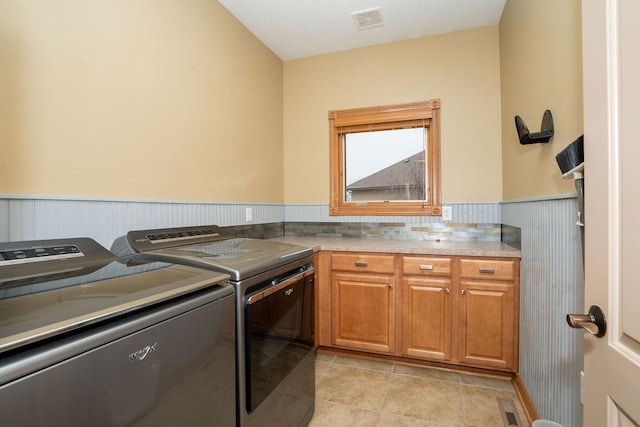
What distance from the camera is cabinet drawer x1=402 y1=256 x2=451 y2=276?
2180mm

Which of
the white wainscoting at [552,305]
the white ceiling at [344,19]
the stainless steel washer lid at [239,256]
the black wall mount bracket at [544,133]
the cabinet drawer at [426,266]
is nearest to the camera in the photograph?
the stainless steel washer lid at [239,256]

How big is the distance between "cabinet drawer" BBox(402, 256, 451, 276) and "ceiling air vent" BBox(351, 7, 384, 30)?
1893 millimetres

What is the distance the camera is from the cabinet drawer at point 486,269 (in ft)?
6.67

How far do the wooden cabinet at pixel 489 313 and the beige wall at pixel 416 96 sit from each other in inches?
30.2

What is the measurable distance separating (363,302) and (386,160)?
1337mm

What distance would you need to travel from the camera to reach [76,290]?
774 millimetres

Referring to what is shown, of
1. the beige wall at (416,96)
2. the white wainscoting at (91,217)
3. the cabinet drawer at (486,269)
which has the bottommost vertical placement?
the cabinet drawer at (486,269)

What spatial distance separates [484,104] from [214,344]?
106 inches

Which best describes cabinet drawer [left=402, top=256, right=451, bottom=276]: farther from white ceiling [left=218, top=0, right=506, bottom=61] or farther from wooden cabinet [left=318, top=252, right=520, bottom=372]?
white ceiling [left=218, top=0, right=506, bottom=61]

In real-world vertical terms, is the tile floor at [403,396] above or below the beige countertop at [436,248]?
below

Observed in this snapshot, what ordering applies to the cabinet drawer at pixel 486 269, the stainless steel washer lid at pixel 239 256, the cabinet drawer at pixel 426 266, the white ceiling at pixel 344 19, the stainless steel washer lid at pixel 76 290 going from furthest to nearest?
1. the white ceiling at pixel 344 19
2. the cabinet drawer at pixel 426 266
3. the cabinet drawer at pixel 486 269
4. the stainless steel washer lid at pixel 239 256
5. the stainless steel washer lid at pixel 76 290

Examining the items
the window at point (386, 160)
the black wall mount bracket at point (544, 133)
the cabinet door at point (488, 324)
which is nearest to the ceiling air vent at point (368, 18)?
the window at point (386, 160)

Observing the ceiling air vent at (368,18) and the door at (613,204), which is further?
the ceiling air vent at (368,18)

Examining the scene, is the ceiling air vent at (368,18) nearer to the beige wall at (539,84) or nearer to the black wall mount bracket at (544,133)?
the beige wall at (539,84)
